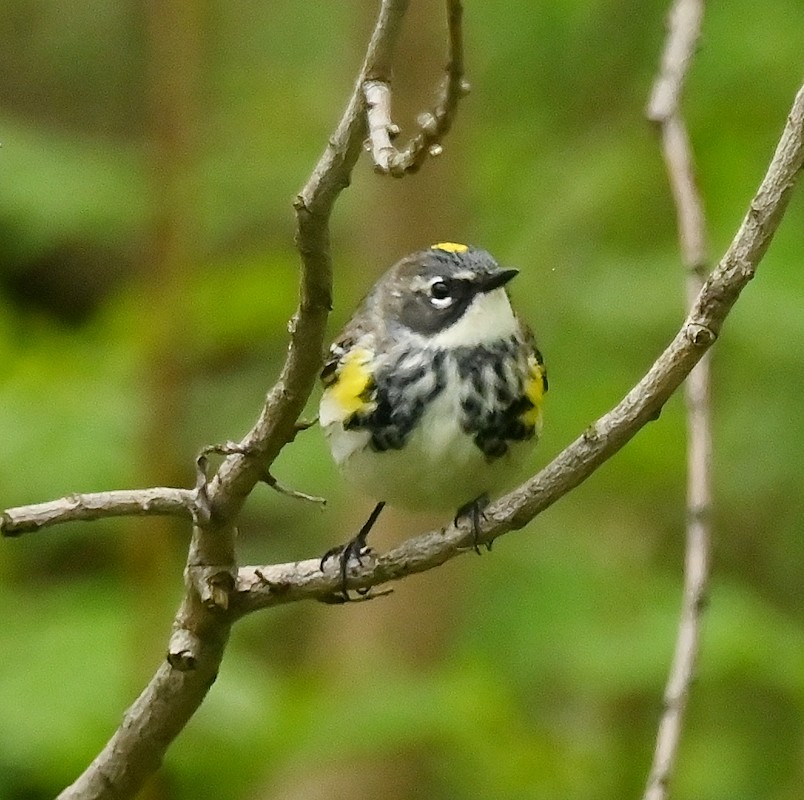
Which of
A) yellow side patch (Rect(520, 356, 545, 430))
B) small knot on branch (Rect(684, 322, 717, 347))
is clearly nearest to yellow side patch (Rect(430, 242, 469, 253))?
yellow side patch (Rect(520, 356, 545, 430))

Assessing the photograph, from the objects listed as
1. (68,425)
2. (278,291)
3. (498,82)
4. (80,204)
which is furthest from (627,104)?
(68,425)

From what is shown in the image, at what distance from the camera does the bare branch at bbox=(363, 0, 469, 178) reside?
174cm

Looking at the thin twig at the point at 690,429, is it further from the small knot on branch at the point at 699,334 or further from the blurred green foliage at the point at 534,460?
the blurred green foliage at the point at 534,460

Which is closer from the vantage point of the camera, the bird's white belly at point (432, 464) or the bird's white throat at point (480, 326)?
the bird's white belly at point (432, 464)

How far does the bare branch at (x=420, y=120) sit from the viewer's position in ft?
5.71

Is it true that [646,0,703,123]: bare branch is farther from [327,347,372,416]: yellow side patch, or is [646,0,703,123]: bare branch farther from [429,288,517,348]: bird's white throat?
[327,347,372,416]: yellow side patch

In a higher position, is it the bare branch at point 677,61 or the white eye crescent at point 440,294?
the bare branch at point 677,61

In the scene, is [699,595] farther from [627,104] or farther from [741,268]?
[627,104]

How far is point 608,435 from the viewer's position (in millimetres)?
2035

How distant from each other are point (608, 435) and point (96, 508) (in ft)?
2.50

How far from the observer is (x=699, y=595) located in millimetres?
2693

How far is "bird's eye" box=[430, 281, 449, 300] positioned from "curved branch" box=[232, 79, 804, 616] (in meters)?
0.79

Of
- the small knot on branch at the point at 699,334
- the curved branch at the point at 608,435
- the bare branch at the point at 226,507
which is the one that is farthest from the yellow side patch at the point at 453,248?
the small knot on branch at the point at 699,334

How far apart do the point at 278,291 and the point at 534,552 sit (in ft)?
4.47
